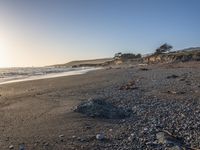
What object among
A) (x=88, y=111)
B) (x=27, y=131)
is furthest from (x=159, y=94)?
(x=27, y=131)

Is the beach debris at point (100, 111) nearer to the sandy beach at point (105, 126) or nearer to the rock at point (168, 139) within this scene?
the sandy beach at point (105, 126)

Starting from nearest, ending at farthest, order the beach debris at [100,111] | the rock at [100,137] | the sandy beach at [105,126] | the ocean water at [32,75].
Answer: the sandy beach at [105,126], the rock at [100,137], the beach debris at [100,111], the ocean water at [32,75]

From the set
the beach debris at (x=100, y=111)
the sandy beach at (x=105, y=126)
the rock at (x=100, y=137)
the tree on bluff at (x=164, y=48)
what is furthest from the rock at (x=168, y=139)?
the tree on bluff at (x=164, y=48)

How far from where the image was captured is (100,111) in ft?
43.9

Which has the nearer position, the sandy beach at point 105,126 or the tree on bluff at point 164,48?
the sandy beach at point 105,126

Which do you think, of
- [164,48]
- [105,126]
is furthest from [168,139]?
[164,48]

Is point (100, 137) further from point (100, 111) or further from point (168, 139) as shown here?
point (100, 111)

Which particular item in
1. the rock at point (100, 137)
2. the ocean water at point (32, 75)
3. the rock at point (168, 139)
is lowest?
the ocean water at point (32, 75)

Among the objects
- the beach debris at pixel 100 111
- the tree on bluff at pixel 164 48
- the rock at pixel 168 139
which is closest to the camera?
the rock at pixel 168 139

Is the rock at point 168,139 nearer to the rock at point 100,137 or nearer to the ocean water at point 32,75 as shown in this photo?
the rock at point 100,137

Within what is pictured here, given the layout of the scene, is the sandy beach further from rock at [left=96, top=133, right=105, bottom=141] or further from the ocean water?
the ocean water

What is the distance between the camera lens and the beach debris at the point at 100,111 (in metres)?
13.2

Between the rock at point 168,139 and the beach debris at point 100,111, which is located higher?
the beach debris at point 100,111

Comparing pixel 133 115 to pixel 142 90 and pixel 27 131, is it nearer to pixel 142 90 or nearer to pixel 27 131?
pixel 27 131
